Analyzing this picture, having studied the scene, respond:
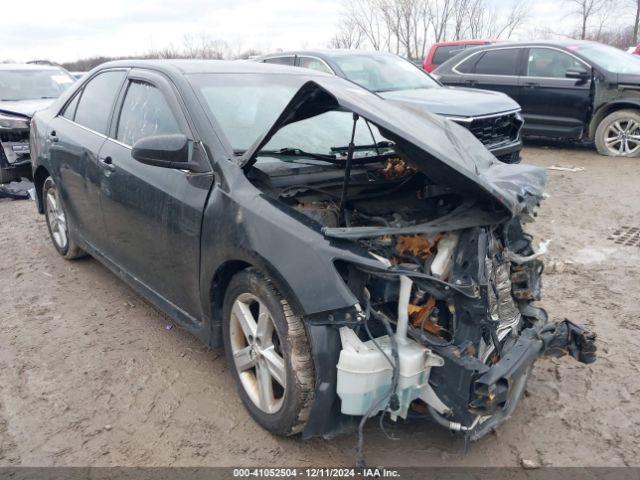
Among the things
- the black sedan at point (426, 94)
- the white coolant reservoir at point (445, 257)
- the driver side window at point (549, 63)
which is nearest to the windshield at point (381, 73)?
the black sedan at point (426, 94)

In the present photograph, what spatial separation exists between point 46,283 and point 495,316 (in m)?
3.66

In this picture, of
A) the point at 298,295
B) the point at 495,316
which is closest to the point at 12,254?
the point at 298,295

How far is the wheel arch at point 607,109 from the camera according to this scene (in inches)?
333

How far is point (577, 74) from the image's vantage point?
28.9 feet

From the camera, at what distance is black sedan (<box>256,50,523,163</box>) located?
665cm

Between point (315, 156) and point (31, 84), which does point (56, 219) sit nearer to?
point (315, 156)

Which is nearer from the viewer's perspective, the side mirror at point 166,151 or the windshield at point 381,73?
the side mirror at point 166,151

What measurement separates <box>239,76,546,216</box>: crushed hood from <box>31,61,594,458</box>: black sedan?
0.01 meters

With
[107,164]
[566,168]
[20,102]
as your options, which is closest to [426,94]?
[566,168]

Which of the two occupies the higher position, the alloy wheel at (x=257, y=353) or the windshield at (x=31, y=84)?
the windshield at (x=31, y=84)

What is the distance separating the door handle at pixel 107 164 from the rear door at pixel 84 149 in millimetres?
58

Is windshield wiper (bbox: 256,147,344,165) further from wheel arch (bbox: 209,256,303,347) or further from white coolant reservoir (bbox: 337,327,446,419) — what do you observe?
white coolant reservoir (bbox: 337,327,446,419)

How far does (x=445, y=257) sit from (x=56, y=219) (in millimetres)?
3837

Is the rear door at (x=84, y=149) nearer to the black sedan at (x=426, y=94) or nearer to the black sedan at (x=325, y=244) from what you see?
the black sedan at (x=325, y=244)
